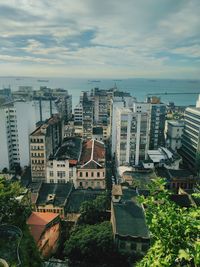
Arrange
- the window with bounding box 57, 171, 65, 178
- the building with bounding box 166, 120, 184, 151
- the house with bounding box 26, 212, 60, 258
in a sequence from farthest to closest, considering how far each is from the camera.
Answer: the building with bounding box 166, 120, 184, 151 → the window with bounding box 57, 171, 65, 178 → the house with bounding box 26, 212, 60, 258

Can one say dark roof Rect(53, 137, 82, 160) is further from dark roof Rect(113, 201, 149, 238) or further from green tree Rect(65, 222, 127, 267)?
green tree Rect(65, 222, 127, 267)

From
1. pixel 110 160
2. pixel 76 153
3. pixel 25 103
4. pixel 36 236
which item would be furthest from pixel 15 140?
pixel 36 236

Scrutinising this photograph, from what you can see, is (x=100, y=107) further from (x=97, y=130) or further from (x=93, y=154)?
(x=93, y=154)

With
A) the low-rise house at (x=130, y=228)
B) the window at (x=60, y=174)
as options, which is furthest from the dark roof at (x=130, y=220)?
the window at (x=60, y=174)

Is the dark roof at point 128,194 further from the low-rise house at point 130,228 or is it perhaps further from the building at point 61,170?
the building at point 61,170

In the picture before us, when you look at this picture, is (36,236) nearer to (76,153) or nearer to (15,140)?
(76,153)

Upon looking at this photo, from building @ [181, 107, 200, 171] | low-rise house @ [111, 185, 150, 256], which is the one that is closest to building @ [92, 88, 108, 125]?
building @ [181, 107, 200, 171]

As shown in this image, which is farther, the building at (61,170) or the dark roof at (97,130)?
the dark roof at (97,130)
